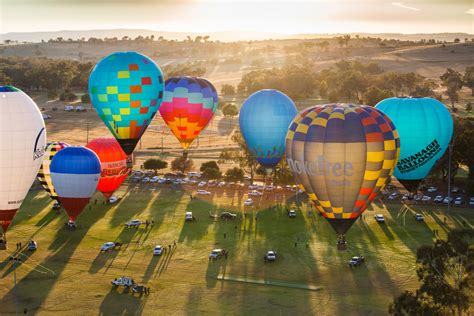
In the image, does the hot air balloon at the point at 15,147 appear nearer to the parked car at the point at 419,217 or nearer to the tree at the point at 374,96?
the parked car at the point at 419,217

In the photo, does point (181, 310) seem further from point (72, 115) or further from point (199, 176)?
point (72, 115)

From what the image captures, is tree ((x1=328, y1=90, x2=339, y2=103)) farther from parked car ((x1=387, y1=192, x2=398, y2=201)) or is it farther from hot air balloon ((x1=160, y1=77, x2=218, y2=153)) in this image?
hot air balloon ((x1=160, y1=77, x2=218, y2=153))

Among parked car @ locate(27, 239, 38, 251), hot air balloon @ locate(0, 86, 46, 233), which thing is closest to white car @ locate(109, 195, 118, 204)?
parked car @ locate(27, 239, 38, 251)

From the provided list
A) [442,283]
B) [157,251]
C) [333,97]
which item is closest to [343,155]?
[442,283]

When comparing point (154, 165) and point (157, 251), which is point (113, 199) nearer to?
point (154, 165)

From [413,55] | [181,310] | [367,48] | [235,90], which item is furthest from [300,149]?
[367,48]

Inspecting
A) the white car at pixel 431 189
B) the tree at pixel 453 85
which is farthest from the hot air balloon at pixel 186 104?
the tree at pixel 453 85
